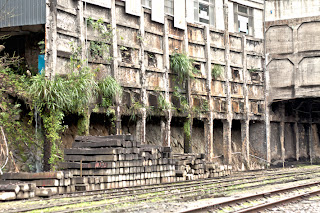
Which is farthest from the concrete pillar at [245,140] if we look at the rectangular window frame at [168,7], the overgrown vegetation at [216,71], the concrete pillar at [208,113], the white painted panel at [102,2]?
the white painted panel at [102,2]

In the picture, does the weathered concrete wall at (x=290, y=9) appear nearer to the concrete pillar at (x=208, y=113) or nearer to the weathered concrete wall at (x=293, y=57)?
the weathered concrete wall at (x=293, y=57)

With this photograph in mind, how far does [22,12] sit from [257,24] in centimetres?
1546

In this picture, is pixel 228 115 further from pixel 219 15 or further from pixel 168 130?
pixel 219 15

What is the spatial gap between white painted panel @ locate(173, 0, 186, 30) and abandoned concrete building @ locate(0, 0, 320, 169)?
0.16ft

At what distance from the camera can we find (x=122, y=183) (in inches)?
586

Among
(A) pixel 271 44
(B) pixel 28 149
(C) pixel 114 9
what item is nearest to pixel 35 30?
(C) pixel 114 9

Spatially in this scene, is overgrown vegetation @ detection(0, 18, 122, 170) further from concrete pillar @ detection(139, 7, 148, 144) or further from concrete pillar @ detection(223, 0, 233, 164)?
concrete pillar @ detection(223, 0, 233, 164)

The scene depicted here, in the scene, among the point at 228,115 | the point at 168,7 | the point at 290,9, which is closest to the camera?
the point at 168,7

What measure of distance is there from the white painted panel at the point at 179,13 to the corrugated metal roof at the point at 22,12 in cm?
764

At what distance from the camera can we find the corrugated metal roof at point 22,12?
17.2m

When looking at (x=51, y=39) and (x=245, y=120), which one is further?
(x=245, y=120)

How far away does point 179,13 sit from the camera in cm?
2314

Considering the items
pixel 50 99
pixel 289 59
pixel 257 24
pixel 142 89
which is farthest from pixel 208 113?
pixel 50 99

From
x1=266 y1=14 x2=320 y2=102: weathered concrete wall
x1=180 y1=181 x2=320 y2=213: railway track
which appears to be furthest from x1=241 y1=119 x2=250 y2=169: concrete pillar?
x1=180 y1=181 x2=320 y2=213: railway track
